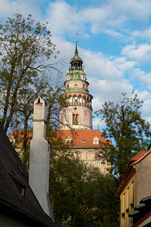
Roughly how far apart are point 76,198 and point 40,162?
19.7 meters

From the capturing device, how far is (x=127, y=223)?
66.4 ft

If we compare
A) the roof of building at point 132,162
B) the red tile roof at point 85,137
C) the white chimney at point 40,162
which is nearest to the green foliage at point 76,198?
the roof of building at point 132,162

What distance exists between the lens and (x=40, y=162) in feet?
46.3

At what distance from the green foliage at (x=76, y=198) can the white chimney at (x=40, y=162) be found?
10.6 meters

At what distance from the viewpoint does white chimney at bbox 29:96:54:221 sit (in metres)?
13.5

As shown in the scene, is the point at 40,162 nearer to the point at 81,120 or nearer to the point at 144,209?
the point at 144,209

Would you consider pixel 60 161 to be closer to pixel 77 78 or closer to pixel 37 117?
pixel 37 117

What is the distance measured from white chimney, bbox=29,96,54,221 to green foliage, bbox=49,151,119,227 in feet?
34.7

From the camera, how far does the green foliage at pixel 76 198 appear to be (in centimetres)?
2662

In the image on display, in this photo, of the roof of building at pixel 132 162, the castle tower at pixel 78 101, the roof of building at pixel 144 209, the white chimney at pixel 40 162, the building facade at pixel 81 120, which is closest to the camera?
the roof of building at pixel 144 209

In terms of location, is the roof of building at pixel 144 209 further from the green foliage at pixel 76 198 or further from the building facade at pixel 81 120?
the building facade at pixel 81 120

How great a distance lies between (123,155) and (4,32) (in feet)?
46.5

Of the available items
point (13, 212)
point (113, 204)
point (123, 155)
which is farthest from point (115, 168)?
point (13, 212)

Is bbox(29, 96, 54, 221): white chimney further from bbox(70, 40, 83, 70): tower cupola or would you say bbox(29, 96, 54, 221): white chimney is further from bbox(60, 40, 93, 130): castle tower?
bbox(70, 40, 83, 70): tower cupola
